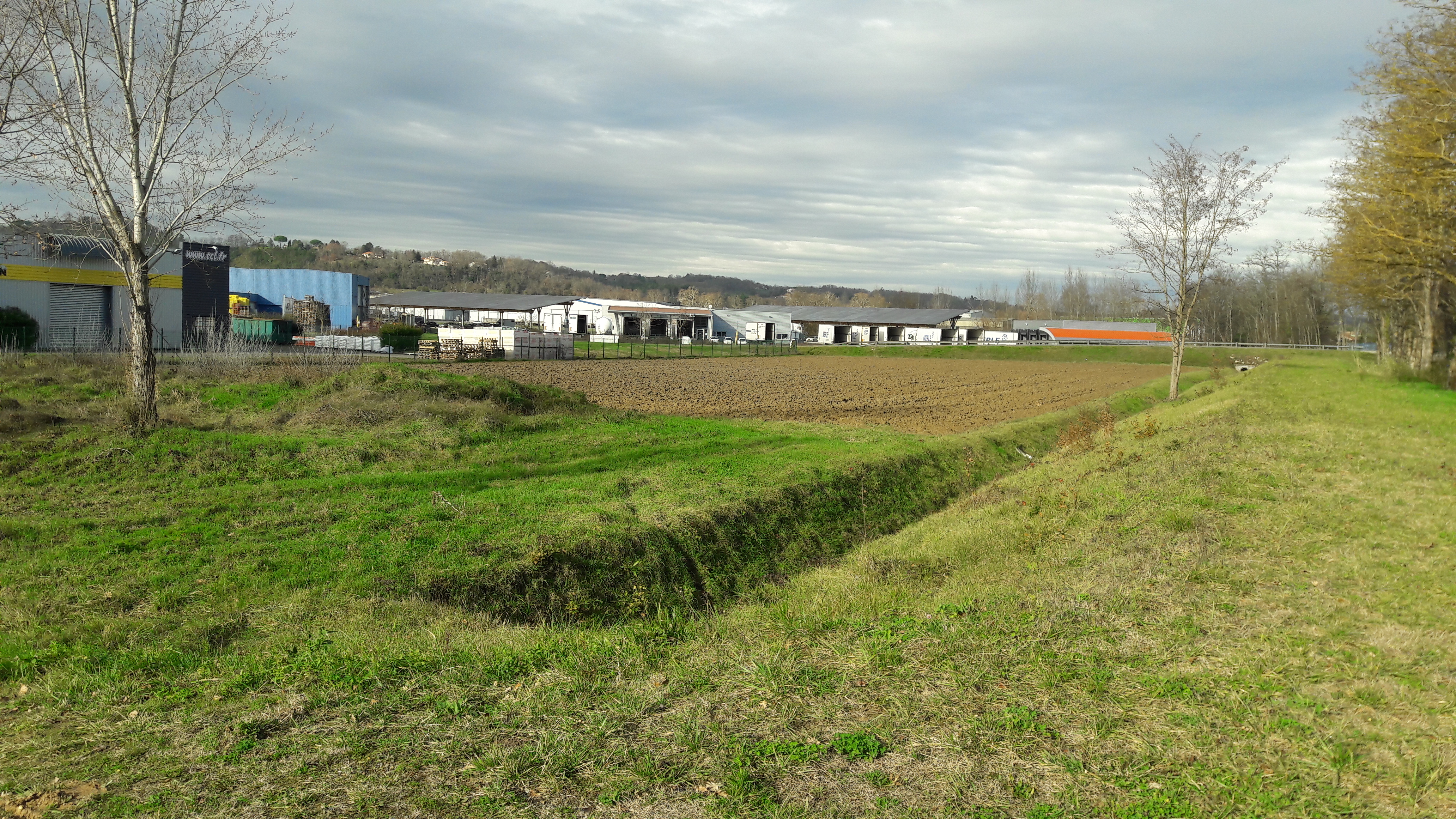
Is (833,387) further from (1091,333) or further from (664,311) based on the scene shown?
(1091,333)

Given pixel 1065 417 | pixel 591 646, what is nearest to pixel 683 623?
pixel 591 646

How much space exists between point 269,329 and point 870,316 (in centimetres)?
7637

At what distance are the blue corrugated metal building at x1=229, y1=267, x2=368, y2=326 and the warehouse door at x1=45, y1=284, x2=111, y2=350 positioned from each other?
119ft

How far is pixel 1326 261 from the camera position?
40.3 metres

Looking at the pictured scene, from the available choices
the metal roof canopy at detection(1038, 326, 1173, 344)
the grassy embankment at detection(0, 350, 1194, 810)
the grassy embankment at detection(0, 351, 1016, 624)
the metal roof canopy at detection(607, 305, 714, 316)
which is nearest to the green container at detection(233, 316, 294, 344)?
the grassy embankment at detection(0, 351, 1016, 624)

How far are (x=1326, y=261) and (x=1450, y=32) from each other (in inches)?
843

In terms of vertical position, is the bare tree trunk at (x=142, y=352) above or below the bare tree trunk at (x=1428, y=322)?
below

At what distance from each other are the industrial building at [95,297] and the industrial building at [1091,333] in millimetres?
81089

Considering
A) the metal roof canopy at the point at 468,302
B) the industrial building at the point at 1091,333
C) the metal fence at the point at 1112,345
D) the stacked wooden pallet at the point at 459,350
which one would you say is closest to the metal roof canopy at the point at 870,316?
the metal fence at the point at 1112,345

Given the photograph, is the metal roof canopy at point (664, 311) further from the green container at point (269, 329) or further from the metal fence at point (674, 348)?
the green container at point (269, 329)

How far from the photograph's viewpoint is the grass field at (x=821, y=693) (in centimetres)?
433

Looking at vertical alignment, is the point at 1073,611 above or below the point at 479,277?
below

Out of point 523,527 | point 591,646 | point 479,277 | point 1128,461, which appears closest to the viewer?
point 591,646

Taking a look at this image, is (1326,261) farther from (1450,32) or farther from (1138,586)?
(1138,586)
